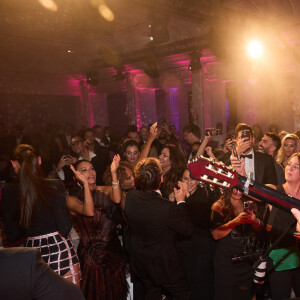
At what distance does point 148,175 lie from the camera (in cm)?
226

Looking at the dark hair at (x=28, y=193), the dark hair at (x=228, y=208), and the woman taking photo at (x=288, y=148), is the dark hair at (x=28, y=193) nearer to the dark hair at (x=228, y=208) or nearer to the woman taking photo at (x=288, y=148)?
the dark hair at (x=228, y=208)

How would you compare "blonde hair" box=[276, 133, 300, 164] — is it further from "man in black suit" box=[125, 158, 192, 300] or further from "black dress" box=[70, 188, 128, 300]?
"black dress" box=[70, 188, 128, 300]

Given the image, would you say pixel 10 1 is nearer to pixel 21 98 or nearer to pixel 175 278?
Result: pixel 21 98

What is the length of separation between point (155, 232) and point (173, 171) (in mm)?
1359

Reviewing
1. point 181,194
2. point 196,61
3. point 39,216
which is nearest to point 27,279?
point 39,216

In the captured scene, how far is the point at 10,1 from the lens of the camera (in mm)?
6914

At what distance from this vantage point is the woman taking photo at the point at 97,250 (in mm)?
2506

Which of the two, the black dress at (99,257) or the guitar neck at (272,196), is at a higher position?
the guitar neck at (272,196)

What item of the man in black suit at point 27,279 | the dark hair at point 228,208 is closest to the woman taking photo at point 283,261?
the dark hair at point 228,208

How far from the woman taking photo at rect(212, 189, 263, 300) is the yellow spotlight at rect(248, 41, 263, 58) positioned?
6.88 m

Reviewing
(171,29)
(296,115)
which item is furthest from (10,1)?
(296,115)

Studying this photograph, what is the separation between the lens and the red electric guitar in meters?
1.70

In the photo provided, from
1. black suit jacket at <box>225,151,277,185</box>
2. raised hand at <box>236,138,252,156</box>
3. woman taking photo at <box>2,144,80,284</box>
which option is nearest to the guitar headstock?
woman taking photo at <box>2,144,80,284</box>

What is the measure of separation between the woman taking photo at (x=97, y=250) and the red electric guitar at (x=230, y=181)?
114cm
